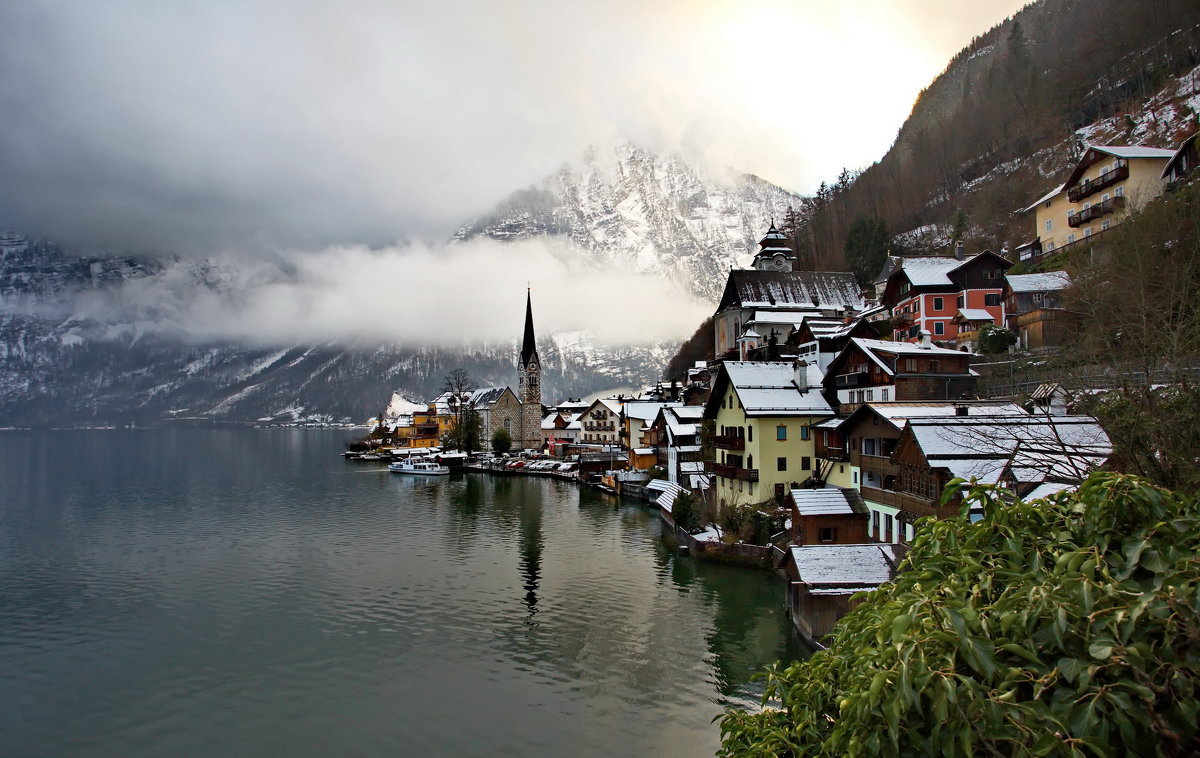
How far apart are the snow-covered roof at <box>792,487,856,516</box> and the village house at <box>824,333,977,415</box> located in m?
6.30

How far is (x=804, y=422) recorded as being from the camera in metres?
38.0

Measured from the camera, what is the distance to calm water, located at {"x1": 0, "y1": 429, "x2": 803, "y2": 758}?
59.3 ft

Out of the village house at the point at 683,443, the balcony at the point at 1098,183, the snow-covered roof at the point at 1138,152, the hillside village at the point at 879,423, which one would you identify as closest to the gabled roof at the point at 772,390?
the hillside village at the point at 879,423

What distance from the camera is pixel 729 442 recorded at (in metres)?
41.0

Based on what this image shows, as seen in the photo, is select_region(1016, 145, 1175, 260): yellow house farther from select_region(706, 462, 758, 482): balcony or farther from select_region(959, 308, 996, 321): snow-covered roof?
select_region(706, 462, 758, 482): balcony

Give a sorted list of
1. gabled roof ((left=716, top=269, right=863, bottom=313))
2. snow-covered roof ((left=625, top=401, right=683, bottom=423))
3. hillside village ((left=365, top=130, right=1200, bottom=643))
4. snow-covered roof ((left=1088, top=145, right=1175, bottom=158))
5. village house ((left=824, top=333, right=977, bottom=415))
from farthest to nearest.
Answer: gabled roof ((left=716, top=269, right=863, bottom=313)) → snow-covered roof ((left=625, top=401, right=683, bottom=423)) → snow-covered roof ((left=1088, top=145, right=1175, bottom=158)) → village house ((left=824, top=333, right=977, bottom=415)) → hillside village ((left=365, top=130, right=1200, bottom=643))

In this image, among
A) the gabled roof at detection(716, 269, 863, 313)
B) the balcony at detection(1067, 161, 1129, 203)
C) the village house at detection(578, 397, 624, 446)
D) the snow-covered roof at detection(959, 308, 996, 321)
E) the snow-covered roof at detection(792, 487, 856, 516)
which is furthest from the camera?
the village house at detection(578, 397, 624, 446)

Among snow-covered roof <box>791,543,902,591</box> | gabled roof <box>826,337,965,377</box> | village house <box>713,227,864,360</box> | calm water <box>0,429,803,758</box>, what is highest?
village house <box>713,227,864,360</box>

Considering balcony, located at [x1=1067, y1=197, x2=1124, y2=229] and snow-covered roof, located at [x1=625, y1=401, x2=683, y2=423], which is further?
snow-covered roof, located at [x1=625, y1=401, x2=683, y2=423]

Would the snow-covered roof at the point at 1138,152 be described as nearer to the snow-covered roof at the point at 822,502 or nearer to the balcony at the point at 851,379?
the balcony at the point at 851,379

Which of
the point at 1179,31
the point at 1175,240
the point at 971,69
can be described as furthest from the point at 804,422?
the point at 971,69

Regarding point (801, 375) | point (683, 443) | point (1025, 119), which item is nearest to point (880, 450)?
point (801, 375)

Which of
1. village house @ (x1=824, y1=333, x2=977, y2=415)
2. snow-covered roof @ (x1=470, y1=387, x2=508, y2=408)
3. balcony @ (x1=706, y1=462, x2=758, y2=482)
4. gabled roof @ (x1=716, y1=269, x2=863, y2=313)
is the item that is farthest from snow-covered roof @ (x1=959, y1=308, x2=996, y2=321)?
snow-covered roof @ (x1=470, y1=387, x2=508, y2=408)

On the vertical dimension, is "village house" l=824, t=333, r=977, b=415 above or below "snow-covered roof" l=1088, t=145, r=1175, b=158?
below
